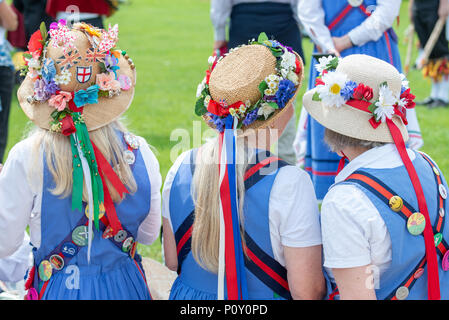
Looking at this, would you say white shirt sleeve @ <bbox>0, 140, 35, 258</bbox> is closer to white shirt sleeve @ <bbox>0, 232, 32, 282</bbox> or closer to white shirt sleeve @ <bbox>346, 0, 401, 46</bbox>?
white shirt sleeve @ <bbox>0, 232, 32, 282</bbox>

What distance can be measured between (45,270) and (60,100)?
0.68 metres

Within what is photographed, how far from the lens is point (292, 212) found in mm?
2061

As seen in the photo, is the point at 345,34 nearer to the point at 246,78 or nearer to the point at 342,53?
the point at 342,53

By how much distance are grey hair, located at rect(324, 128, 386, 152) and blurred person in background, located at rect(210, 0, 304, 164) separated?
7.79 feet

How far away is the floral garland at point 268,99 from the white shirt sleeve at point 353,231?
0.40m

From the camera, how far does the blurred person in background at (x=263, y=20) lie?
455 cm

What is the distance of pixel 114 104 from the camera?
2381 millimetres

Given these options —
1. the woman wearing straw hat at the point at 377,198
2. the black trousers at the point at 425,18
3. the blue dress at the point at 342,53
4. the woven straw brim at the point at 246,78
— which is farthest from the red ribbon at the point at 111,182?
the black trousers at the point at 425,18

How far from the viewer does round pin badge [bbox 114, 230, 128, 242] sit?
94.0 inches

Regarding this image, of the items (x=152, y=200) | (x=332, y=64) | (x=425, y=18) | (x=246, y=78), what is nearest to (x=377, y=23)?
(x=332, y=64)

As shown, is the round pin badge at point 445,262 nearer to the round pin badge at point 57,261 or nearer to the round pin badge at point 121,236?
the round pin badge at point 121,236

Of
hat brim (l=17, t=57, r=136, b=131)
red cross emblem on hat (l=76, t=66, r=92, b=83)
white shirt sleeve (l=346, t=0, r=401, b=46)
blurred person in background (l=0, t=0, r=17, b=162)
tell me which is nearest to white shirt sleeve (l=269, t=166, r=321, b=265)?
hat brim (l=17, t=57, r=136, b=131)

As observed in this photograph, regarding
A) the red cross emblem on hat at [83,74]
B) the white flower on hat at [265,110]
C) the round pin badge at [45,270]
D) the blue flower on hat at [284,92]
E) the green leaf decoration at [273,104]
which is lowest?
the round pin badge at [45,270]

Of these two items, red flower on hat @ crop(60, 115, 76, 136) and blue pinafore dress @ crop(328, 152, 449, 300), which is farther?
red flower on hat @ crop(60, 115, 76, 136)
